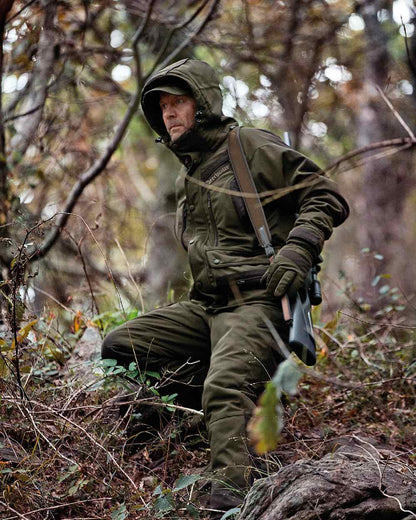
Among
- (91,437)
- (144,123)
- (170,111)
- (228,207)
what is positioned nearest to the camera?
(91,437)

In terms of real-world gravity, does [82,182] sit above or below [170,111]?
below

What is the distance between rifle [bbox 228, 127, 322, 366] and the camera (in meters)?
3.38

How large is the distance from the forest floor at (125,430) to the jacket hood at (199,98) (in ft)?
4.87

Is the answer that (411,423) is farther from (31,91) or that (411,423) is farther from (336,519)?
(31,91)

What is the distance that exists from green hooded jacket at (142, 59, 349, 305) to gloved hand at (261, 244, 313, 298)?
106 millimetres

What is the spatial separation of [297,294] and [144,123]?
667 cm

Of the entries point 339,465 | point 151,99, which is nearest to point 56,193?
point 151,99

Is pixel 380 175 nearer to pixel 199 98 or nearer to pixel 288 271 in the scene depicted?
pixel 199 98

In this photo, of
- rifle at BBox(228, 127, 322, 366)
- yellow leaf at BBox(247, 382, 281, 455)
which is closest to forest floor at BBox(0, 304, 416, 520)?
rifle at BBox(228, 127, 322, 366)

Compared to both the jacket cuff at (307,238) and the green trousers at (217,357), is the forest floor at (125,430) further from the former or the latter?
the jacket cuff at (307,238)

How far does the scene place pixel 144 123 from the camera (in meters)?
9.71

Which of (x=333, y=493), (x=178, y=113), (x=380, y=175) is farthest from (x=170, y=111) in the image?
(x=380, y=175)

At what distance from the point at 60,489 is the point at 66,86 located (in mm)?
5069

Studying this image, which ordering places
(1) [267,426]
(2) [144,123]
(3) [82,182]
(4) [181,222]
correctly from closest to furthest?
(1) [267,426] < (4) [181,222] < (3) [82,182] < (2) [144,123]
